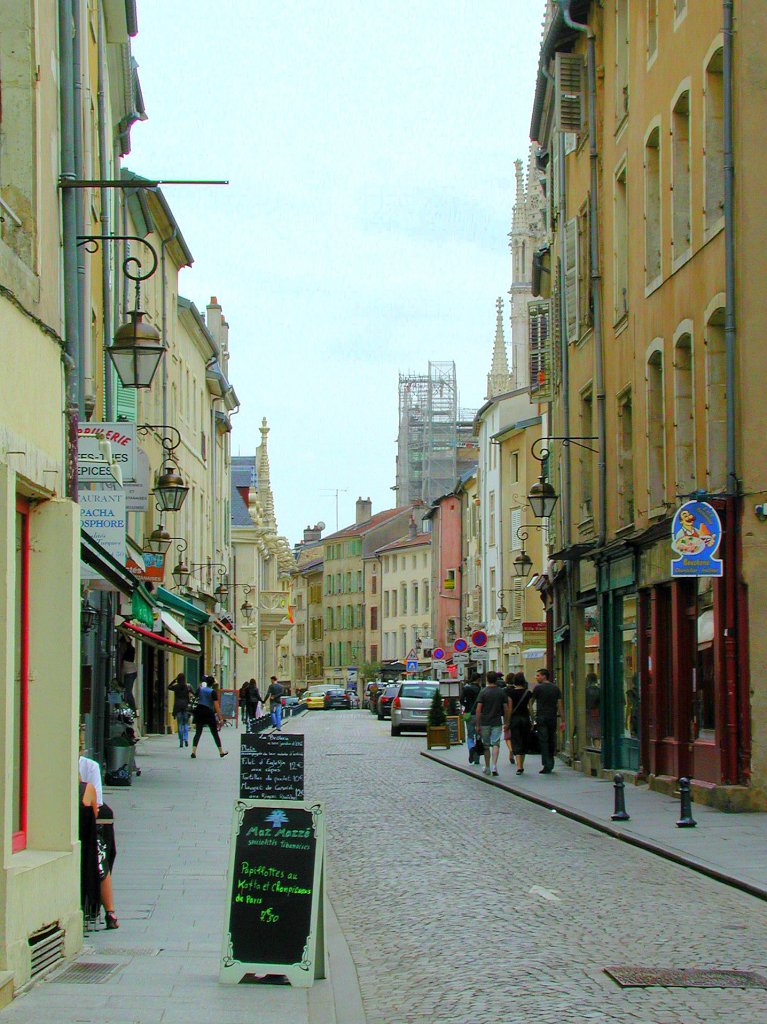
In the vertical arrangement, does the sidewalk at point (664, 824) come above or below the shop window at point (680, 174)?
below

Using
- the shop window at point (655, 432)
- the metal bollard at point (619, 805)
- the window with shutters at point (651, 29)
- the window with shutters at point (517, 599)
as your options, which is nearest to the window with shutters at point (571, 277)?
the window with shutters at point (651, 29)

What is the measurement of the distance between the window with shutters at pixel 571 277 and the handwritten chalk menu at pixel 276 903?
21.7 m

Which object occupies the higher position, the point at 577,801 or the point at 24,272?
the point at 24,272

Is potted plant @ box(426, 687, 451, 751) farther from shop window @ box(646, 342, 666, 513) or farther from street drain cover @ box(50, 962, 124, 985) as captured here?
street drain cover @ box(50, 962, 124, 985)

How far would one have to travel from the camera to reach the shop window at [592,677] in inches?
1101

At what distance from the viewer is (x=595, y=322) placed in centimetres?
2789

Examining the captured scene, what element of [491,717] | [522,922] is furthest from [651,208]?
[522,922]

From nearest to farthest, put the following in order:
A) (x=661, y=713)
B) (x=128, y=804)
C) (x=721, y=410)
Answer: (x=721, y=410) < (x=128, y=804) < (x=661, y=713)

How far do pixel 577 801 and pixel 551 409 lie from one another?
14.5 metres

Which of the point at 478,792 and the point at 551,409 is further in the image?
the point at 551,409

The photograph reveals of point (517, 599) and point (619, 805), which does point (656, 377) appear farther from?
point (517, 599)

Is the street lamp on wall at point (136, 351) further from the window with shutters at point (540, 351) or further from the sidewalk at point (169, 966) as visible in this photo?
the window with shutters at point (540, 351)

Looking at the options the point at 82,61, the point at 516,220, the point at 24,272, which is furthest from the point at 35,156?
the point at 516,220

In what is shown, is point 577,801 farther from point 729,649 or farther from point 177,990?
point 177,990
